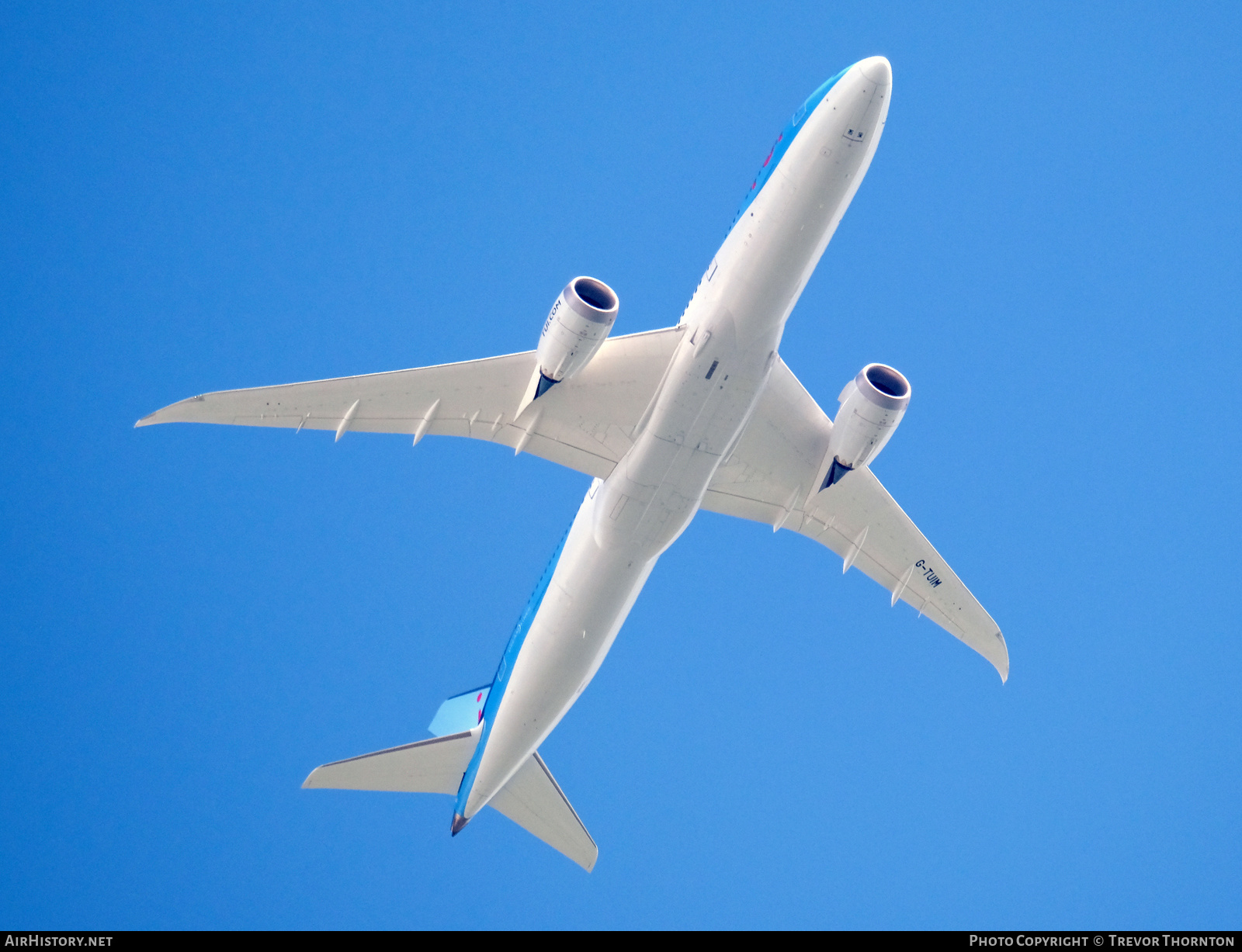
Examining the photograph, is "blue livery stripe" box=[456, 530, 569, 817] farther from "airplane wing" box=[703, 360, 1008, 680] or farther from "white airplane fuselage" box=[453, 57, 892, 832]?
"airplane wing" box=[703, 360, 1008, 680]

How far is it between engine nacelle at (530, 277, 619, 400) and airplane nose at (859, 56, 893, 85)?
495cm

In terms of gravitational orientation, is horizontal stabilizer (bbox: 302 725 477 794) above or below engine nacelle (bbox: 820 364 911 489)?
below

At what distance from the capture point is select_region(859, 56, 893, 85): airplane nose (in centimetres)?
1548

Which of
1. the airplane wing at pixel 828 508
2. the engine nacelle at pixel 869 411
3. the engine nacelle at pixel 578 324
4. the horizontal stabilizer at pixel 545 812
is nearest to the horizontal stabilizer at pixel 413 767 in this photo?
the horizontal stabilizer at pixel 545 812

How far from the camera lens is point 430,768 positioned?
2205 cm

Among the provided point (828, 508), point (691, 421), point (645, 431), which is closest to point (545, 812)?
point (828, 508)

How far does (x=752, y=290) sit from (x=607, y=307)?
228 centimetres

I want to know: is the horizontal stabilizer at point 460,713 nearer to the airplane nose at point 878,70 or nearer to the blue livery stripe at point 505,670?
the blue livery stripe at point 505,670

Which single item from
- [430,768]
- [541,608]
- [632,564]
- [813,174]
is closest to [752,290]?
[813,174]

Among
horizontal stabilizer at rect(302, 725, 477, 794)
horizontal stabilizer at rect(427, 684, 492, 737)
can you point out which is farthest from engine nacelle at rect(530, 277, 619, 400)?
horizontal stabilizer at rect(302, 725, 477, 794)

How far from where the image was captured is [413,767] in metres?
22.0

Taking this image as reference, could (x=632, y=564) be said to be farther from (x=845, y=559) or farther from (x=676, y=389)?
(x=845, y=559)

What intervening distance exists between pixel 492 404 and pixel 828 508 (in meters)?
7.04
